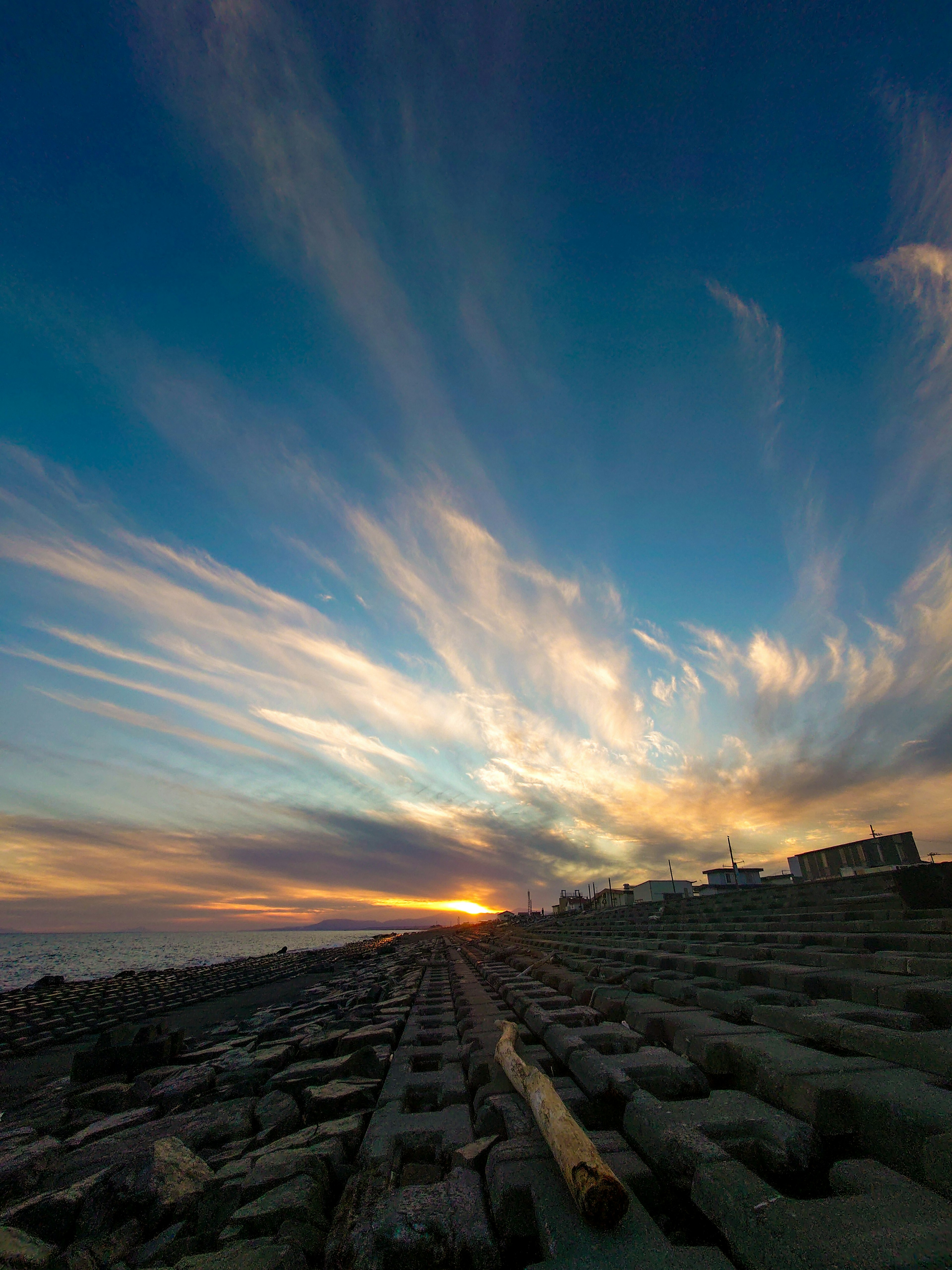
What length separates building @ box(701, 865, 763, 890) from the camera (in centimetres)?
3650

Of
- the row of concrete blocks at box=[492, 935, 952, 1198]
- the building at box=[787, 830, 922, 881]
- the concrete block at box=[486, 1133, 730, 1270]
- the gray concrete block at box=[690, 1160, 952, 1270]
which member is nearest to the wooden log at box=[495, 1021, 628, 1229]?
the concrete block at box=[486, 1133, 730, 1270]

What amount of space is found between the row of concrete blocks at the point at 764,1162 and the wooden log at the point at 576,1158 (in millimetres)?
222

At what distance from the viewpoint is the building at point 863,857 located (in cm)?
2195

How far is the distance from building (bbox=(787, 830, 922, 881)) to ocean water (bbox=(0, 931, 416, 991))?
142ft

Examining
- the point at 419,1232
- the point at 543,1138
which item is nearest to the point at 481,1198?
the point at 419,1232

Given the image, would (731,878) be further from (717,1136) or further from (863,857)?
(717,1136)

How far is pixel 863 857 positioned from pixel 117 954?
96621 mm

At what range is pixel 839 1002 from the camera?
13.5 feet

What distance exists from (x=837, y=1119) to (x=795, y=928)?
714 centimetres

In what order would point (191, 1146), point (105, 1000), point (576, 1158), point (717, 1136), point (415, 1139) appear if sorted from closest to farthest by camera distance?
point (576, 1158) → point (717, 1136) → point (415, 1139) → point (191, 1146) → point (105, 1000)

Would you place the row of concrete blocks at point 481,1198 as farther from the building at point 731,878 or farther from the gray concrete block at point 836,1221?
the building at point 731,878

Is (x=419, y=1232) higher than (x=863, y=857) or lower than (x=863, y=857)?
lower

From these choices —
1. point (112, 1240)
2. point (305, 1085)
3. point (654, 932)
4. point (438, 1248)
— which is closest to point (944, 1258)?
point (438, 1248)

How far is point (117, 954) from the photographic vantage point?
81.1m
